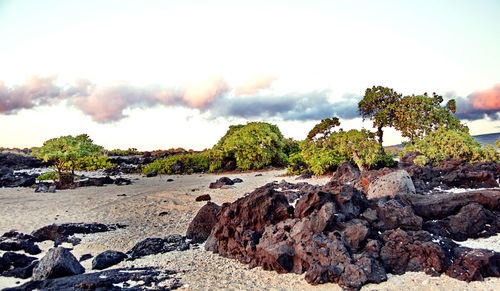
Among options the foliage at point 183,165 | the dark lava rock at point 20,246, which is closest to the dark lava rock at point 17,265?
the dark lava rock at point 20,246

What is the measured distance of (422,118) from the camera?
23.2 meters

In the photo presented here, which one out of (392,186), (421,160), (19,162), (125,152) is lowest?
(392,186)

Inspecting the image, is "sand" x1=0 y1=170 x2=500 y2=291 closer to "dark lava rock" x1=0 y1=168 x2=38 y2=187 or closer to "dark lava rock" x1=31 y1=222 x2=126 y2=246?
"dark lava rock" x1=31 y1=222 x2=126 y2=246

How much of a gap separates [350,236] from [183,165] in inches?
965

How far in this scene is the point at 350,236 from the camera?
733 centimetres

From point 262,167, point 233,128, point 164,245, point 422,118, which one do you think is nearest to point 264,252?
point 164,245

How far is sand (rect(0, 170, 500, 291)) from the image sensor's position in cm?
663

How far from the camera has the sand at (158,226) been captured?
21.7 feet

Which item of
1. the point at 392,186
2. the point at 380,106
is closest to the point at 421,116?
the point at 380,106

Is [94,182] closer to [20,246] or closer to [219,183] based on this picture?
[219,183]

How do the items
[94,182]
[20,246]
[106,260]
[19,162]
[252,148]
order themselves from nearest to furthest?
[106,260]
[20,246]
[94,182]
[252,148]
[19,162]

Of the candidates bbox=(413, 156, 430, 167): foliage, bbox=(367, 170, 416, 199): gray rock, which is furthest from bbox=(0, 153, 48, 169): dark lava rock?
bbox=(367, 170, 416, 199): gray rock

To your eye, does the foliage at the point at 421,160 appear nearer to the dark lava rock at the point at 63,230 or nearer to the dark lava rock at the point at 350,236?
the dark lava rock at the point at 350,236

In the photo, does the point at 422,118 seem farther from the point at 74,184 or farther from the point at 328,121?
the point at 74,184
